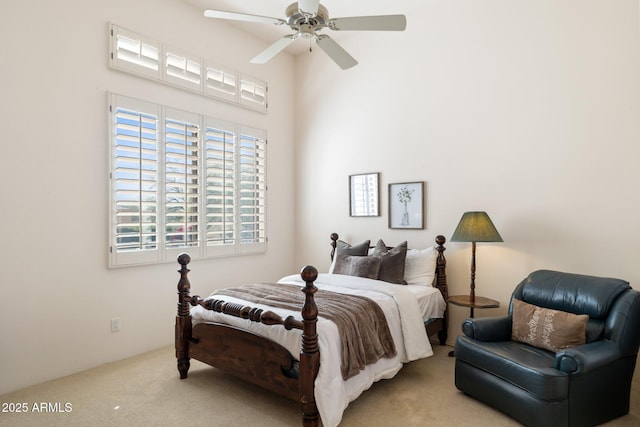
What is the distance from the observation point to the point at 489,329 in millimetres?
2854

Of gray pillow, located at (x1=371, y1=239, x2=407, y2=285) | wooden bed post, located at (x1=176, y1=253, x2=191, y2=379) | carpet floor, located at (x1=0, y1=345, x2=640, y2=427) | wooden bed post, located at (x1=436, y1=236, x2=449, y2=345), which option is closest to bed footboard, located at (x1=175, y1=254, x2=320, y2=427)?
wooden bed post, located at (x1=176, y1=253, x2=191, y2=379)

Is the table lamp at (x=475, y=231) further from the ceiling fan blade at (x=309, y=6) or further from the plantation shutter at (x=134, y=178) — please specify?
the plantation shutter at (x=134, y=178)

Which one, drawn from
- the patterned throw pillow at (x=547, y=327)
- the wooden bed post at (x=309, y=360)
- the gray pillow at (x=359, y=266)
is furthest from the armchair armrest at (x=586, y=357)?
the gray pillow at (x=359, y=266)

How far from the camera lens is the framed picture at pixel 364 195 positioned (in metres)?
4.59

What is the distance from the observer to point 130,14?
A: 3.64 m

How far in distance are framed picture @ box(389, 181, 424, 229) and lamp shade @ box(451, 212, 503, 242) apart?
2.48 ft

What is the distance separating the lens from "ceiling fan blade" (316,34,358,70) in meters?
2.74

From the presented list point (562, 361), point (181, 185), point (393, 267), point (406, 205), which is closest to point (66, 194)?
point (181, 185)

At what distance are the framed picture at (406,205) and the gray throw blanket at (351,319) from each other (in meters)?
1.51

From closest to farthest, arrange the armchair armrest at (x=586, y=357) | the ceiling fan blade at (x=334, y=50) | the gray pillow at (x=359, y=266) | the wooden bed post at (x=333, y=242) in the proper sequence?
the armchair armrest at (x=586, y=357), the ceiling fan blade at (x=334, y=50), the gray pillow at (x=359, y=266), the wooden bed post at (x=333, y=242)

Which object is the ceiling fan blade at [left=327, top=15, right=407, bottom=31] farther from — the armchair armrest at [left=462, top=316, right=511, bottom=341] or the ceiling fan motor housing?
the armchair armrest at [left=462, top=316, right=511, bottom=341]

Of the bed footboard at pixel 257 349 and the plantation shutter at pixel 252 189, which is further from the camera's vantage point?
the plantation shutter at pixel 252 189

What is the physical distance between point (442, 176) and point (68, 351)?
154 inches

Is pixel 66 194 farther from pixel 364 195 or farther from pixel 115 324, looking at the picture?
pixel 364 195
